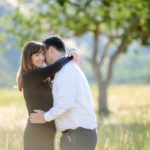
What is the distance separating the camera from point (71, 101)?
4.70 meters

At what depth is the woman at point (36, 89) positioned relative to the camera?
16.6 feet

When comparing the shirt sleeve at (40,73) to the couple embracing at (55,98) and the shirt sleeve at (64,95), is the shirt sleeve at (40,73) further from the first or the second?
the shirt sleeve at (64,95)

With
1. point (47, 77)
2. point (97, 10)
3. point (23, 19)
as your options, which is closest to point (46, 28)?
point (23, 19)

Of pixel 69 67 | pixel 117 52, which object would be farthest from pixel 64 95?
pixel 117 52

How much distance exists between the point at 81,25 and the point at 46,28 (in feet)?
7.51

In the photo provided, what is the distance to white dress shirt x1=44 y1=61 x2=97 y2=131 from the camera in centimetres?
470

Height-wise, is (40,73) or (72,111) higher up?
(40,73)

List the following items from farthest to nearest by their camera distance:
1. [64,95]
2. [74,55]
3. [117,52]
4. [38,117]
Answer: [117,52] < [74,55] < [38,117] < [64,95]

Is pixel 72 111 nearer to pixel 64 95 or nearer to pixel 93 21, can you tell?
pixel 64 95

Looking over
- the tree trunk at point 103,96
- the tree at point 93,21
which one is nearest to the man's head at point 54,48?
the tree at point 93,21

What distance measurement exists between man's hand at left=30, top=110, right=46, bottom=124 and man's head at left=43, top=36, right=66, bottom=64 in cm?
62

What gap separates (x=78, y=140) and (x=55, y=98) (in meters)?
0.51

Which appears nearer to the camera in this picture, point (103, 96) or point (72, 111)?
point (72, 111)

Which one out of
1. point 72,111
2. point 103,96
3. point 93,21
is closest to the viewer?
point 72,111
